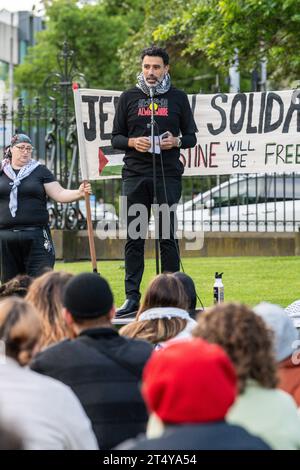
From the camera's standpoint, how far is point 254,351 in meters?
4.23

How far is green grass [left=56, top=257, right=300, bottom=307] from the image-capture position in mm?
11367

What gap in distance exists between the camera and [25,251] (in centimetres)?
988

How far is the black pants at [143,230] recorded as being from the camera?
973 cm

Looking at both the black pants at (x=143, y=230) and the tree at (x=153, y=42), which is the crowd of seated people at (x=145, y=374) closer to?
the black pants at (x=143, y=230)

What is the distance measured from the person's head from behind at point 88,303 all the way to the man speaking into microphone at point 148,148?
4256mm

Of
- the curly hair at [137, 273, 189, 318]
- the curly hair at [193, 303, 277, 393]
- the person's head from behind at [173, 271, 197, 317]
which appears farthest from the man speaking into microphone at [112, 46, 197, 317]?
the curly hair at [193, 303, 277, 393]

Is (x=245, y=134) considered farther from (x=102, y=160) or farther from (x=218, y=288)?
(x=218, y=288)

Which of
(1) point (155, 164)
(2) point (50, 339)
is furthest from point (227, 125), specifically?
(2) point (50, 339)

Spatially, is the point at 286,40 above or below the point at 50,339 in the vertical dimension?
above

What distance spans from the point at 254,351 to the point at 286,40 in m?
15.3

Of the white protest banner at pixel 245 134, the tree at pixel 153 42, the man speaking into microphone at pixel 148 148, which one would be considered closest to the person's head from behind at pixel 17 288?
the man speaking into microphone at pixel 148 148

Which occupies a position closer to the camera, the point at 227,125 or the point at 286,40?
the point at 227,125

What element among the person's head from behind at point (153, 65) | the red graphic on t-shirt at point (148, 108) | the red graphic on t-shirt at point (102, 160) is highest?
the person's head from behind at point (153, 65)
